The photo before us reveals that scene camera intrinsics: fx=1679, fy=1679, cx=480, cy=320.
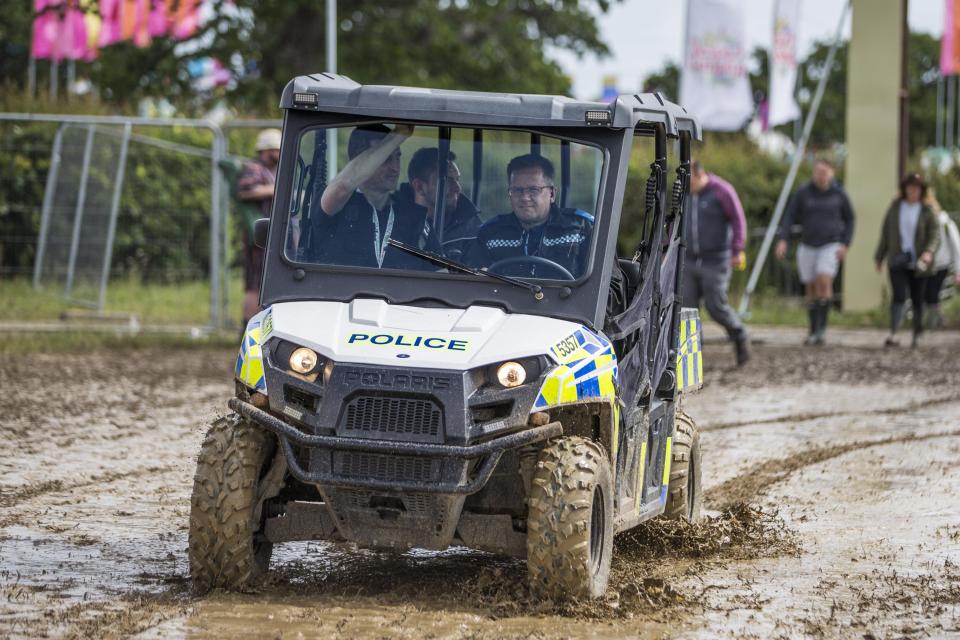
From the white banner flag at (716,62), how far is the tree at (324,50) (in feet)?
33.8

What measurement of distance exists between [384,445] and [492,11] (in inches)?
1246

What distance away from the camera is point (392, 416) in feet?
18.2

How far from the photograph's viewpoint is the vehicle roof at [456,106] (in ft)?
20.1

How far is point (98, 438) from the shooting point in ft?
33.9

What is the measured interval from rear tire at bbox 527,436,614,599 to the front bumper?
4.4 inches

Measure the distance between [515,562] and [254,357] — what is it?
1.58 metres

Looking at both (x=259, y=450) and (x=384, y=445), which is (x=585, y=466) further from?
(x=259, y=450)

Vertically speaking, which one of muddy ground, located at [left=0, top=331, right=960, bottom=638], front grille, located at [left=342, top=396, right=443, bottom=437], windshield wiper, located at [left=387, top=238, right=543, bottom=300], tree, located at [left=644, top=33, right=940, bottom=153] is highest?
tree, located at [left=644, top=33, right=940, bottom=153]

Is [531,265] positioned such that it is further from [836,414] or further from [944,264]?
[944,264]

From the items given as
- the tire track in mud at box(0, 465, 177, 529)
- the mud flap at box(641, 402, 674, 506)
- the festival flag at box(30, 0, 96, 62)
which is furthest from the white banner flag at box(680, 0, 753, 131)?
the mud flap at box(641, 402, 674, 506)

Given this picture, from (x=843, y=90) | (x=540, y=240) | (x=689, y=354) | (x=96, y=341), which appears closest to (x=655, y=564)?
(x=689, y=354)

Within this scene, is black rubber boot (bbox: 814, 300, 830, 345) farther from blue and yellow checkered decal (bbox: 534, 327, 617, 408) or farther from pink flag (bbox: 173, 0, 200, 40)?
pink flag (bbox: 173, 0, 200, 40)

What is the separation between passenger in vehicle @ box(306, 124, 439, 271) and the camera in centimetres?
627

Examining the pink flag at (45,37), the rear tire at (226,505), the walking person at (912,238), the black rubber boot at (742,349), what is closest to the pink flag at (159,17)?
the pink flag at (45,37)
